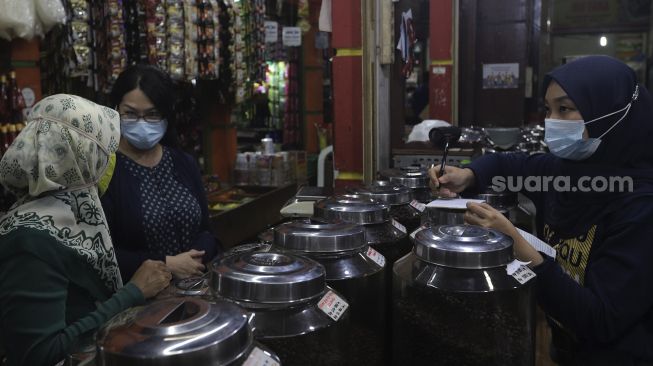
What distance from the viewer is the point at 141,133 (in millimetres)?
2127

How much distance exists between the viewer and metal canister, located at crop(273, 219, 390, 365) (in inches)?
46.4

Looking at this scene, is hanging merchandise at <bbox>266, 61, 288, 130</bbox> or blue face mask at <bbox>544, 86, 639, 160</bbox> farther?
hanging merchandise at <bbox>266, 61, 288, 130</bbox>

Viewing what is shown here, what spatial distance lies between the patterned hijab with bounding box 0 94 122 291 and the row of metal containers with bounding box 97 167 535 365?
0.34 m

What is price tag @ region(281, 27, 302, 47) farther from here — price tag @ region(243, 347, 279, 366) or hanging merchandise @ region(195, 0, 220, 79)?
price tag @ region(243, 347, 279, 366)

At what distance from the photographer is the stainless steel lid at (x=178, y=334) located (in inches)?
27.1

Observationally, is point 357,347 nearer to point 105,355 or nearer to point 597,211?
point 105,355

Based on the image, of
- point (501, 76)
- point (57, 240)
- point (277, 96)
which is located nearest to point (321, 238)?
point (57, 240)

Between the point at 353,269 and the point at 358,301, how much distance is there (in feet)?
0.23

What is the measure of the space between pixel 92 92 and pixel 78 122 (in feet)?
8.71

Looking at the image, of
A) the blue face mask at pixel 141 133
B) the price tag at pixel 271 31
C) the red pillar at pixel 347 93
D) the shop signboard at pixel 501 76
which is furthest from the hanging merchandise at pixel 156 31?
the shop signboard at pixel 501 76

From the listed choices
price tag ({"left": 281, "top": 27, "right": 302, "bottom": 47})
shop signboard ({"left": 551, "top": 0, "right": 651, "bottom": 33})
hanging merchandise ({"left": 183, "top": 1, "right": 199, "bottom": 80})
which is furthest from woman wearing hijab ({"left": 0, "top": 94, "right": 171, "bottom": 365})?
shop signboard ({"left": 551, "top": 0, "right": 651, "bottom": 33})

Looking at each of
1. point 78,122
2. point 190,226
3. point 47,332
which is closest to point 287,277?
point 47,332

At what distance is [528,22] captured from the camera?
19.2 ft

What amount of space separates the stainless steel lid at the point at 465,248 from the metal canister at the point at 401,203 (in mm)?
463
